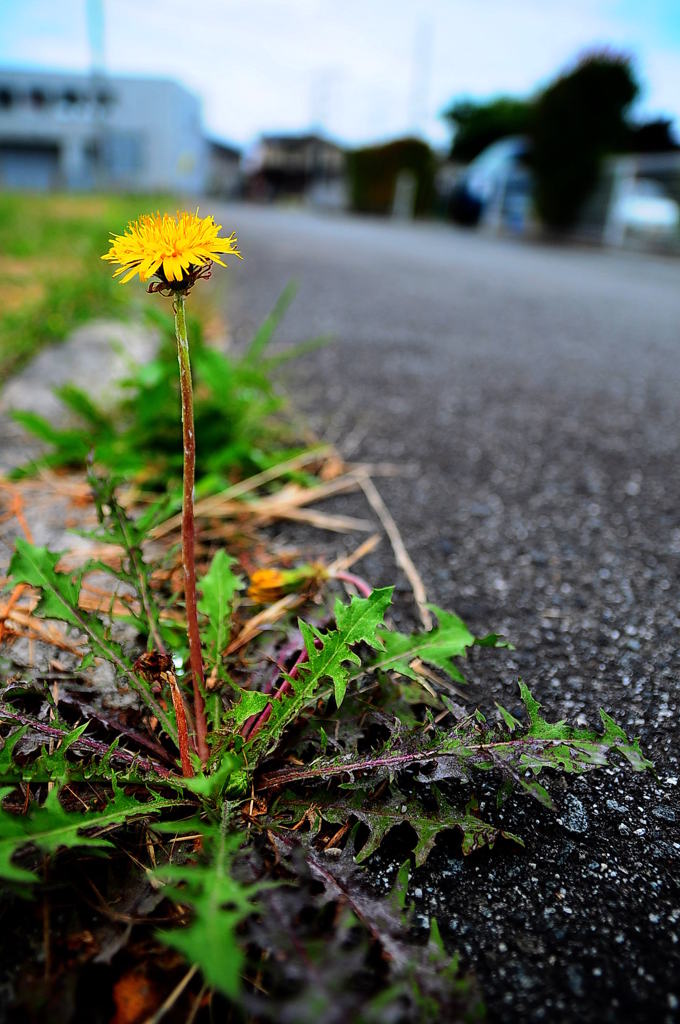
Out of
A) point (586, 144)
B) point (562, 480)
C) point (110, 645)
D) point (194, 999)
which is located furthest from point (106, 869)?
point (586, 144)

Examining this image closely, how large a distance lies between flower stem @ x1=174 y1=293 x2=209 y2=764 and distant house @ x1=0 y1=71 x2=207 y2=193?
148 feet

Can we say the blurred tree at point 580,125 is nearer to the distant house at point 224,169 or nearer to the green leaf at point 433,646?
the green leaf at point 433,646

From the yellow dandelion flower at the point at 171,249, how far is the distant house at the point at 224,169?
4516 centimetres

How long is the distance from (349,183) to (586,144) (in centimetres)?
1316

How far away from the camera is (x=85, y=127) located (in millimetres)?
46812

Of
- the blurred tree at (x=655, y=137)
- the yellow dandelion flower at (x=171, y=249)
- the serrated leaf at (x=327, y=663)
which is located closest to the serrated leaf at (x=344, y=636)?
the serrated leaf at (x=327, y=663)

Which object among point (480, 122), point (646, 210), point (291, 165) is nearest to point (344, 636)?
point (646, 210)

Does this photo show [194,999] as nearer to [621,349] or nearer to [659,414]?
[659,414]

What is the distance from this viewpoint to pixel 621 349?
3994mm

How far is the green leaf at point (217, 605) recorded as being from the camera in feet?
3.72

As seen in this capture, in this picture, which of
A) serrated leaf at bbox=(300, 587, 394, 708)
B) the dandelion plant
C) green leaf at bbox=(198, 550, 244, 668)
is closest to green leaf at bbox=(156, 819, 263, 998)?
serrated leaf at bbox=(300, 587, 394, 708)

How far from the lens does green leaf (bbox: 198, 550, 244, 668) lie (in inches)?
44.6

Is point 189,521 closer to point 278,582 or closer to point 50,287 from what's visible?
point 278,582

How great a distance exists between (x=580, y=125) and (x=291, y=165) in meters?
52.3
